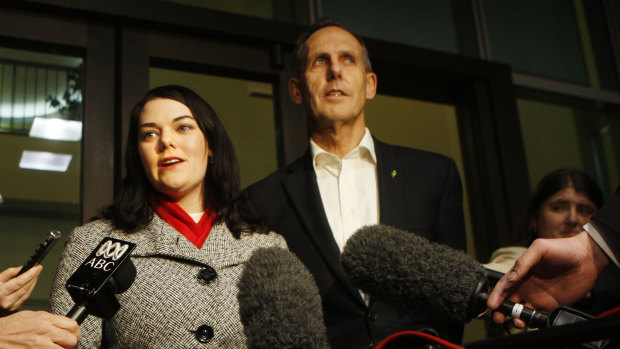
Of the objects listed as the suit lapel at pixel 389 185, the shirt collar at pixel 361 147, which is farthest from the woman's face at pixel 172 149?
the suit lapel at pixel 389 185

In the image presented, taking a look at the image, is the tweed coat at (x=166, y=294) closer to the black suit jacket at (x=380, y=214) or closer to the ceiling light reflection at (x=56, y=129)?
the black suit jacket at (x=380, y=214)

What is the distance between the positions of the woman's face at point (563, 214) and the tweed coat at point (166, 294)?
144cm

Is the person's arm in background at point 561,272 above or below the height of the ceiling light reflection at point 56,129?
below

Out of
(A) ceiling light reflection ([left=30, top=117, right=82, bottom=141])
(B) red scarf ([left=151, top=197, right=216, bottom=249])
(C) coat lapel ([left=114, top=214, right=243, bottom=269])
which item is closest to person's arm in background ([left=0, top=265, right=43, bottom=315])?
(C) coat lapel ([left=114, top=214, right=243, bottom=269])

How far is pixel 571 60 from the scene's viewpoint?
15.6ft

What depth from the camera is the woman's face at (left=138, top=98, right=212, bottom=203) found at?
6.86 ft

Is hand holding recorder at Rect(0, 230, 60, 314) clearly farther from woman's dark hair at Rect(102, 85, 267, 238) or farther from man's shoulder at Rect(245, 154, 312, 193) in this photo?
man's shoulder at Rect(245, 154, 312, 193)

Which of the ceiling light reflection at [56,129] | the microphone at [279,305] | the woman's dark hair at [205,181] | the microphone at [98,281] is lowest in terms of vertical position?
the microphone at [279,305]

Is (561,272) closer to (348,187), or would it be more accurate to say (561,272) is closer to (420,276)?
(420,276)

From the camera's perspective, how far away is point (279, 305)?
0.89 m

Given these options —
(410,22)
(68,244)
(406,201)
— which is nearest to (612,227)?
(406,201)

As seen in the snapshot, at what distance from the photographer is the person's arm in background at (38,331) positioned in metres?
1.31

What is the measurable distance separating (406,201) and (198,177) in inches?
26.5

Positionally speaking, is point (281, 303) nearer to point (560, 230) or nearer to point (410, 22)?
point (560, 230)
